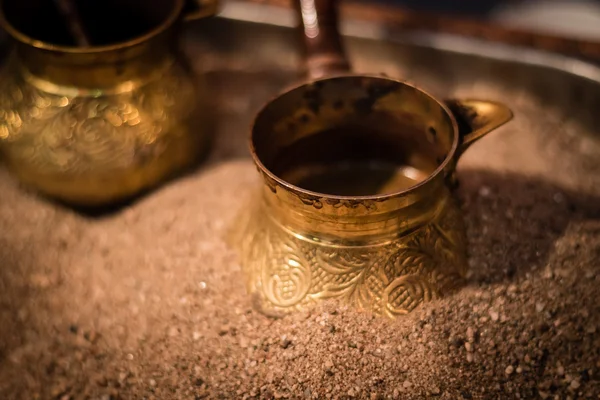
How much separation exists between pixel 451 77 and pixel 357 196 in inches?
23.6

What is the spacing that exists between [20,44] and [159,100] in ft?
0.77

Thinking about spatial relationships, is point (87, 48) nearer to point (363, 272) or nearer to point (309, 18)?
point (309, 18)

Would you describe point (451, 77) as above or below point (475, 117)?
below

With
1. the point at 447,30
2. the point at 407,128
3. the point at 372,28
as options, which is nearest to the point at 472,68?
the point at 447,30

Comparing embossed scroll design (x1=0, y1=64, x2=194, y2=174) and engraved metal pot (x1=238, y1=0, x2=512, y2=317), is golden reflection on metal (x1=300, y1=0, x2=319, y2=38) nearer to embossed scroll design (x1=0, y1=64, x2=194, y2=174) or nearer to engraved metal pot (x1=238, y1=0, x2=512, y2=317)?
engraved metal pot (x1=238, y1=0, x2=512, y2=317)

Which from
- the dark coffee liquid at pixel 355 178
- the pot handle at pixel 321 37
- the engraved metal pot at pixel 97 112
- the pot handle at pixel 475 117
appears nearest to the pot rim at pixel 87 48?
the engraved metal pot at pixel 97 112

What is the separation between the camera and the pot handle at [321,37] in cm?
104

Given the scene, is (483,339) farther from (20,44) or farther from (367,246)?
(20,44)

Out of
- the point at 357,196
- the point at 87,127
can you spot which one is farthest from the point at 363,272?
the point at 87,127

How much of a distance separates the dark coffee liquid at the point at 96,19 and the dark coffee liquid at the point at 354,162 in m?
0.41

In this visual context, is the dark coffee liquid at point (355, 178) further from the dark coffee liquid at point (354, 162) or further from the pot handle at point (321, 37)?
the pot handle at point (321, 37)

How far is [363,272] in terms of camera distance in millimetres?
803

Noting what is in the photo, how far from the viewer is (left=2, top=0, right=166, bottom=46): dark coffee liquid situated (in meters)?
1.17

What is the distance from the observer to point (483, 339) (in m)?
0.83
